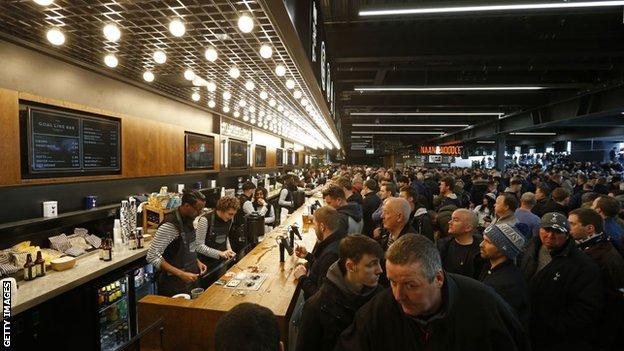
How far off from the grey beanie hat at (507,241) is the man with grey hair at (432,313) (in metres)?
0.94

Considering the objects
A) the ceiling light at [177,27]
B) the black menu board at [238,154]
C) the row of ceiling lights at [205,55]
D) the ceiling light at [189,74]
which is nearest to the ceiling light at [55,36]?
the row of ceiling lights at [205,55]

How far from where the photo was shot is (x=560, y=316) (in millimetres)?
2588

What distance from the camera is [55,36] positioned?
3.60 m

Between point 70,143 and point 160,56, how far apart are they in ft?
6.08

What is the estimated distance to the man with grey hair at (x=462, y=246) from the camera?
3.24 metres

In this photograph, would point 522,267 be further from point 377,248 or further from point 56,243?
point 56,243

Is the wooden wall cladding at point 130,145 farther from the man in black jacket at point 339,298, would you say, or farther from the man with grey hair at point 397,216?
the man with grey hair at point 397,216

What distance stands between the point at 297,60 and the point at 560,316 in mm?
3365

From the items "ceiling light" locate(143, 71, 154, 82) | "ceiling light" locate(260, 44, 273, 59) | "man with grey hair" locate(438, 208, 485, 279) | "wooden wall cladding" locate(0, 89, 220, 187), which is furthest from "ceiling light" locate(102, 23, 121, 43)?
"man with grey hair" locate(438, 208, 485, 279)

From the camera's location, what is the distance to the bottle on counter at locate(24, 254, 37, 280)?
338cm

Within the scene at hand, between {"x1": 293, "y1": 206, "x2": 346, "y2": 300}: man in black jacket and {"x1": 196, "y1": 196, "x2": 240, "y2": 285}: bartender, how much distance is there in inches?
67.7

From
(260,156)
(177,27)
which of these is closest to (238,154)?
(260,156)

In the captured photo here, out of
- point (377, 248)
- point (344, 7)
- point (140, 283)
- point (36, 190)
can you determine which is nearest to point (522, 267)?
point (377, 248)
